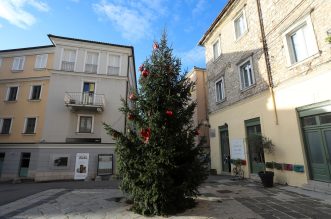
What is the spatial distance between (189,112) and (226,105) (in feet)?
26.9

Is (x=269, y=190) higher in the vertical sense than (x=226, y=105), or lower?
lower

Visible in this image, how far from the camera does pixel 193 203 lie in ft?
20.1

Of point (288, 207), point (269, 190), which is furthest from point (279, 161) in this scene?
point (288, 207)

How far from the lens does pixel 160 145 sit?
5805 millimetres

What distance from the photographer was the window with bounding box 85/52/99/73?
64.1 ft

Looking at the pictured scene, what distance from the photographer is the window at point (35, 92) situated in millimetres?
19109

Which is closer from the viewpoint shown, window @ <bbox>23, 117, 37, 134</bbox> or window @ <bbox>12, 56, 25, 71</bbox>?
window @ <bbox>23, 117, 37, 134</bbox>

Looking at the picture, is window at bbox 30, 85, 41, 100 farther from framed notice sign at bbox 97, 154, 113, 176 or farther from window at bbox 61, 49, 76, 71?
framed notice sign at bbox 97, 154, 113, 176

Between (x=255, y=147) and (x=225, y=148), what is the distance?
4.37 metres

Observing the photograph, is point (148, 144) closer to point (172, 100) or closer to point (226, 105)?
point (172, 100)

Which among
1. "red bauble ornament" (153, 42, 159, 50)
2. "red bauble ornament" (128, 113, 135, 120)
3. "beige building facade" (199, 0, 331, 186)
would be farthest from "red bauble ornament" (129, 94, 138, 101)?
"beige building facade" (199, 0, 331, 186)

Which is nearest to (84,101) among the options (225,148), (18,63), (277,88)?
(18,63)

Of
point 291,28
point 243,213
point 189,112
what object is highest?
point 291,28

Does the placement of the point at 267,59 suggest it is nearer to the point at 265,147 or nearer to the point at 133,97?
the point at 265,147
